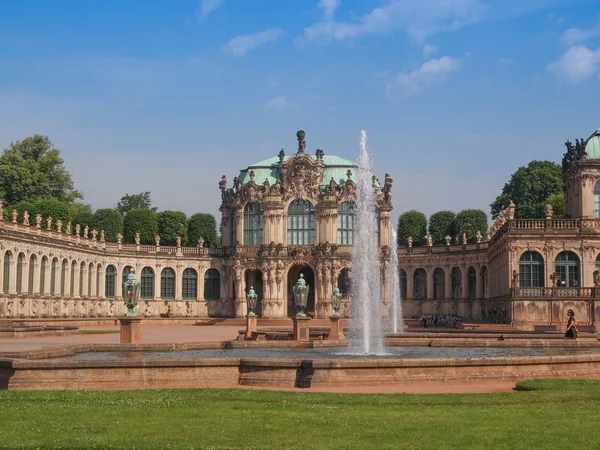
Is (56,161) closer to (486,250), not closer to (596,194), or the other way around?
(486,250)

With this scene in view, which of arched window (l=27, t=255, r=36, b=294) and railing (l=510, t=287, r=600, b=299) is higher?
arched window (l=27, t=255, r=36, b=294)

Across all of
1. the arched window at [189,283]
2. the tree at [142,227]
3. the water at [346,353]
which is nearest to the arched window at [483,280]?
the arched window at [189,283]

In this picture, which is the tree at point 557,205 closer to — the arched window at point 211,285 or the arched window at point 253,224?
the arched window at point 253,224

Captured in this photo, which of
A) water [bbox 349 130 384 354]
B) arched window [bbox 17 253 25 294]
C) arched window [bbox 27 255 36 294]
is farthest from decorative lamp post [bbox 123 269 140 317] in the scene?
arched window [bbox 27 255 36 294]

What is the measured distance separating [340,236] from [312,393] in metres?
71.4

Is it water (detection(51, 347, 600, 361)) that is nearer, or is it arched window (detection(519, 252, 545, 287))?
water (detection(51, 347, 600, 361))

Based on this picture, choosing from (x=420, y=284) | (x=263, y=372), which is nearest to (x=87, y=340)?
(x=263, y=372)

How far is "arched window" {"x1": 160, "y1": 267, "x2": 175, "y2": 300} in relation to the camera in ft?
311

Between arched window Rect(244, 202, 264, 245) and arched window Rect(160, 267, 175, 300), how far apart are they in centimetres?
857

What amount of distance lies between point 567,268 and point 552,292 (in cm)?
458

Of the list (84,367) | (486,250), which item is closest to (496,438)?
(84,367)

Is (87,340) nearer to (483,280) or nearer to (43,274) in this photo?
(43,274)

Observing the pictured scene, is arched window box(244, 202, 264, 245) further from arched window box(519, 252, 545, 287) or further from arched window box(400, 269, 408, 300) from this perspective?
arched window box(519, 252, 545, 287)

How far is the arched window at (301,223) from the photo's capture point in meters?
92.9
